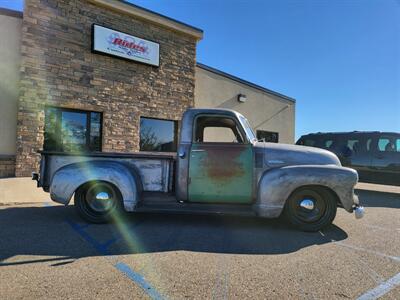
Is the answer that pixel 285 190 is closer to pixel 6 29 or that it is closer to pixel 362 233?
pixel 362 233

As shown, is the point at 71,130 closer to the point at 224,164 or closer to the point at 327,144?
the point at 224,164

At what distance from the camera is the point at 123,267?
11.3 feet

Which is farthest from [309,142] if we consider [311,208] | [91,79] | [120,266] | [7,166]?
[7,166]

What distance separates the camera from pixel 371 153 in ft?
33.1

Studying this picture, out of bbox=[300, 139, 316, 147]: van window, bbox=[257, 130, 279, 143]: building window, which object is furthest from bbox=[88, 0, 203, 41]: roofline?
bbox=[257, 130, 279, 143]: building window

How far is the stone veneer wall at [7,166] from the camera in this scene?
386 inches

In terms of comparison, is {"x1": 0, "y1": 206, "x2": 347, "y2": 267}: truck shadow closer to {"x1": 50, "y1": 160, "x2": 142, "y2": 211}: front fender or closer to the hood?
{"x1": 50, "y1": 160, "x2": 142, "y2": 211}: front fender

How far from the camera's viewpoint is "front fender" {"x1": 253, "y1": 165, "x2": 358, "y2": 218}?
16.0ft

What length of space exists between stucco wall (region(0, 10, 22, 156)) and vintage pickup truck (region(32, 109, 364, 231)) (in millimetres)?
5647

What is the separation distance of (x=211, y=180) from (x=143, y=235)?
1.43m

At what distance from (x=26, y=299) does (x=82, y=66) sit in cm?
990

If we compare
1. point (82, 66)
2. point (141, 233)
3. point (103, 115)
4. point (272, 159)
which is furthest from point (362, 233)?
point (82, 66)

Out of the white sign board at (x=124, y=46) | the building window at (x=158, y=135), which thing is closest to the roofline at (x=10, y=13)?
the white sign board at (x=124, y=46)

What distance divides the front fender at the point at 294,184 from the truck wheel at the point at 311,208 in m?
0.16
